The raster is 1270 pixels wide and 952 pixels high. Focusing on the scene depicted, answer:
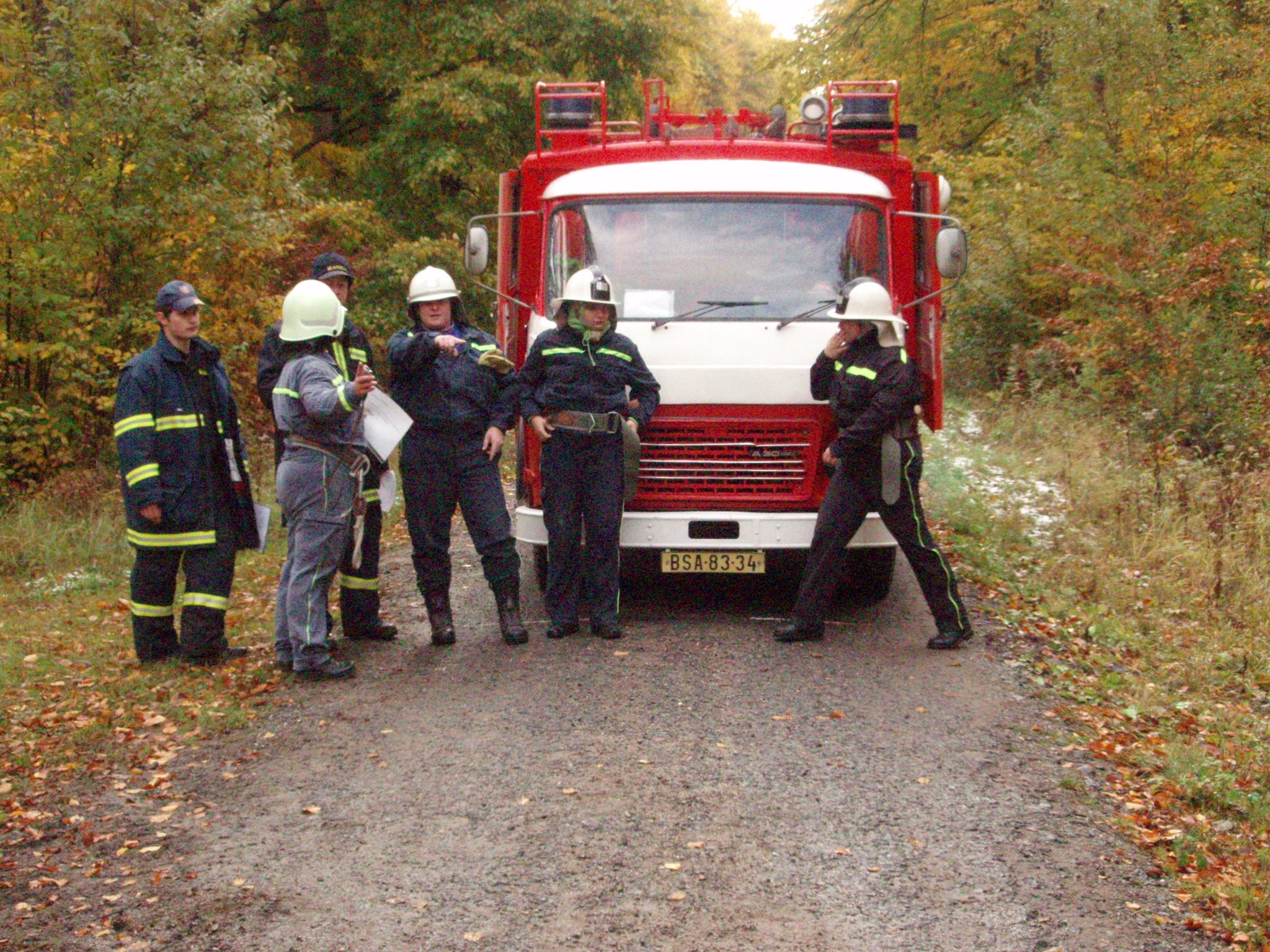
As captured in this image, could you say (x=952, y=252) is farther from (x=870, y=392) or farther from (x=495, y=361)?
(x=495, y=361)

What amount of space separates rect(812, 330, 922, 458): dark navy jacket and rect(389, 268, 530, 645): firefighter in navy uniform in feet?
5.88

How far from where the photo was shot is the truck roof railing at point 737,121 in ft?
28.4

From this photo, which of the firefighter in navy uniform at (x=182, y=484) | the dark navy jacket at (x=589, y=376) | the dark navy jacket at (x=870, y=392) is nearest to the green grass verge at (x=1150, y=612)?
the dark navy jacket at (x=870, y=392)

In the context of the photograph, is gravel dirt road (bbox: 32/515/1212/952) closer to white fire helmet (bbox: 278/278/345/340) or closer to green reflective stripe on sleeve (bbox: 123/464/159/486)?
green reflective stripe on sleeve (bbox: 123/464/159/486)

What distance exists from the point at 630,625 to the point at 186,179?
710 cm

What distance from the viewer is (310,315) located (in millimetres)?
6746

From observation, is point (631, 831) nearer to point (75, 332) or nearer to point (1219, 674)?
point (1219, 674)

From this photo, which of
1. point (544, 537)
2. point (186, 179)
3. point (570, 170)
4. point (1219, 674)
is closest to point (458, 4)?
point (186, 179)

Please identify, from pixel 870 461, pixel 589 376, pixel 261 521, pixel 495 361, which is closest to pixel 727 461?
pixel 870 461

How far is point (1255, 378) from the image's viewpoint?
12602 mm

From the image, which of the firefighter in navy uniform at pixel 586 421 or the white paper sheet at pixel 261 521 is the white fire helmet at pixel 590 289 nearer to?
the firefighter in navy uniform at pixel 586 421

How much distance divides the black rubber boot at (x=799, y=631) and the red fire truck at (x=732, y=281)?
1.41 ft

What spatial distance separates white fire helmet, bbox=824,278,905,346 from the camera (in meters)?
7.25

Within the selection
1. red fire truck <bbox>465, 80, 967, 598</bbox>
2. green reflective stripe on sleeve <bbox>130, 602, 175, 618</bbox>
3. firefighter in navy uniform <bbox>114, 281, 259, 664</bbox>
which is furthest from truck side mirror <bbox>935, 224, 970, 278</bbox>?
green reflective stripe on sleeve <bbox>130, 602, 175, 618</bbox>
